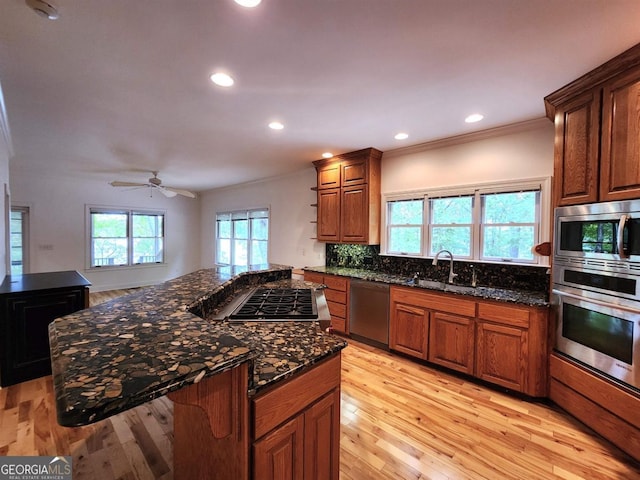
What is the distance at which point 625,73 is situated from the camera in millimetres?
1837

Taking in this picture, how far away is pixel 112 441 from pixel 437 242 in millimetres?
3588

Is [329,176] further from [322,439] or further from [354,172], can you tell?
[322,439]

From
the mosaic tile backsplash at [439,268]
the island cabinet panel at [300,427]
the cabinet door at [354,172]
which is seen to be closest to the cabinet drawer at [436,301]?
the mosaic tile backsplash at [439,268]

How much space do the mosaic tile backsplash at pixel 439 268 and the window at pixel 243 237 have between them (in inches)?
80.8

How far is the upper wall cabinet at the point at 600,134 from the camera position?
1.82 meters

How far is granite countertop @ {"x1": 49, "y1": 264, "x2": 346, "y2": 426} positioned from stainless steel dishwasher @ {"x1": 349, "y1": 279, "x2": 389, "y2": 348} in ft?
6.40

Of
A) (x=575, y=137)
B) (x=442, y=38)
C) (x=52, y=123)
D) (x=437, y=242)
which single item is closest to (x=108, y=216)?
(x=52, y=123)

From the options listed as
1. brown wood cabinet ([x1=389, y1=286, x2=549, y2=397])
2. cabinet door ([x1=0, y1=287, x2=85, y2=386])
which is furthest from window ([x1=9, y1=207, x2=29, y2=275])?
brown wood cabinet ([x1=389, y1=286, x2=549, y2=397])

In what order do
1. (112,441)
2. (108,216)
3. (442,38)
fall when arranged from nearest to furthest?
(442,38) → (112,441) → (108,216)

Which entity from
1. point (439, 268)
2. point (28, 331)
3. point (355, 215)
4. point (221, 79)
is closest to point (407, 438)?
point (439, 268)

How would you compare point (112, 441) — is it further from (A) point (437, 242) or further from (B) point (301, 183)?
(B) point (301, 183)

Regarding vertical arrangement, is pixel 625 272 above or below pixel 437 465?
above

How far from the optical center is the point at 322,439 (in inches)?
49.2

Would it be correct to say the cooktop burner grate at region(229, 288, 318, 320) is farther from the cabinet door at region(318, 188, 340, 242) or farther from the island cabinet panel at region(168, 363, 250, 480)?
the cabinet door at region(318, 188, 340, 242)
